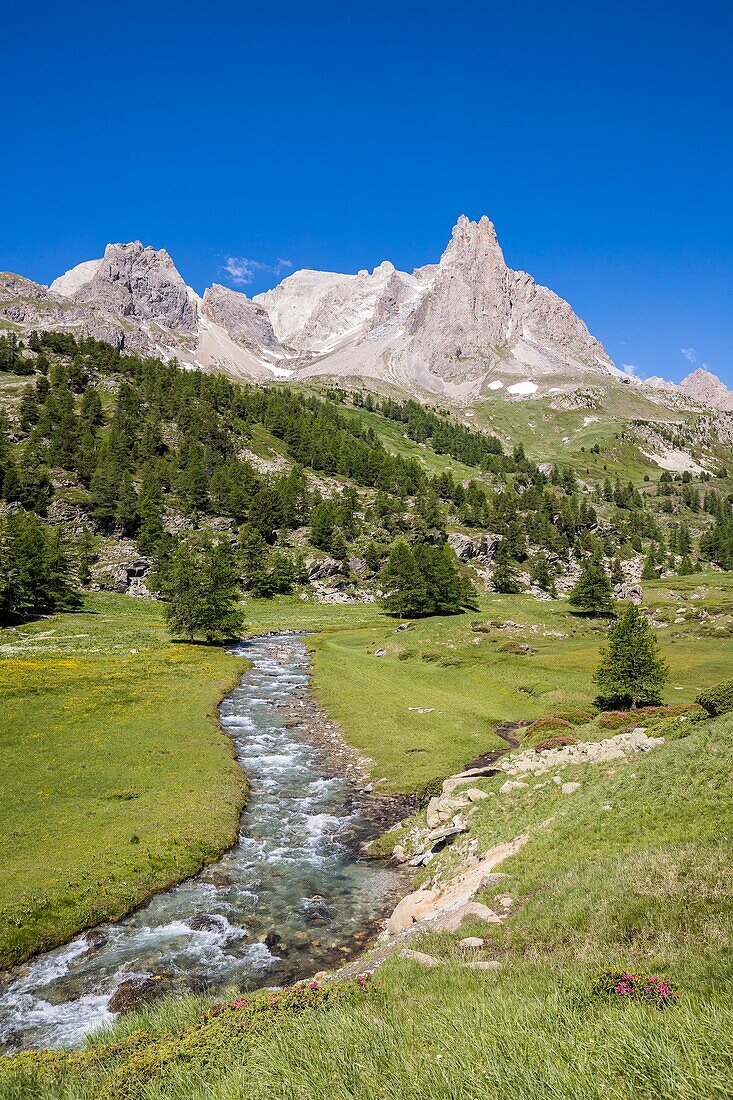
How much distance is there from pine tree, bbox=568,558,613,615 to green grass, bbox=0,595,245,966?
265 ft

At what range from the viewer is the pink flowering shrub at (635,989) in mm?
7188

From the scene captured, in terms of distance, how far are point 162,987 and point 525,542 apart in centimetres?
18501

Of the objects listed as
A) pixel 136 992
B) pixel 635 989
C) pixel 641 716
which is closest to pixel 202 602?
pixel 641 716

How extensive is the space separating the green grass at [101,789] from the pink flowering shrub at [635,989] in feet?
62.9

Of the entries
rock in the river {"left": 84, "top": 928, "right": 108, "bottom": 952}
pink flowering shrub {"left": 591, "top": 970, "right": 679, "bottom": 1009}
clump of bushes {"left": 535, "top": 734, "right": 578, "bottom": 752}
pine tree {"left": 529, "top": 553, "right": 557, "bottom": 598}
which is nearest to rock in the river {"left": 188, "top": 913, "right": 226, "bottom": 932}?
rock in the river {"left": 84, "top": 928, "right": 108, "bottom": 952}

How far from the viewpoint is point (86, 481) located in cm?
15700

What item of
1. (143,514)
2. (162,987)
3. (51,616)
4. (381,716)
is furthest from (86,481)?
(162,987)

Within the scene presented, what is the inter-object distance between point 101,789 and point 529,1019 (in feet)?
98.9

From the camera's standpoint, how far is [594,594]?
373ft

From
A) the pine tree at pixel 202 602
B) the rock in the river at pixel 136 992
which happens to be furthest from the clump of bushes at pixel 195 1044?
the pine tree at pixel 202 602

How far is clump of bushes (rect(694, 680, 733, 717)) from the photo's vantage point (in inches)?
1155

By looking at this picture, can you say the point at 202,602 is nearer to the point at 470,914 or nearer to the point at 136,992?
the point at 136,992

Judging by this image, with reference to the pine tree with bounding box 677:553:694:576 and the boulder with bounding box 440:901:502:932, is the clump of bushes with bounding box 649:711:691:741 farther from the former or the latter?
the pine tree with bounding box 677:553:694:576

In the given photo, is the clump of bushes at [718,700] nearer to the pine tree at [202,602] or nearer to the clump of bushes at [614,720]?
the clump of bushes at [614,720]
